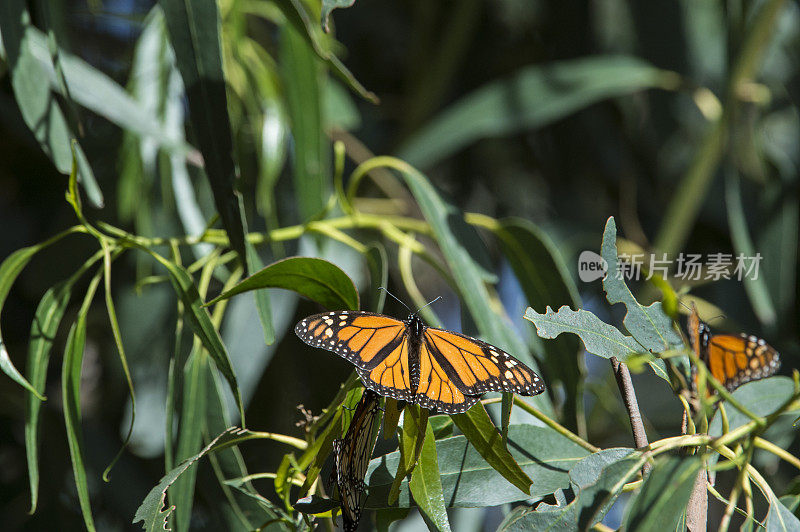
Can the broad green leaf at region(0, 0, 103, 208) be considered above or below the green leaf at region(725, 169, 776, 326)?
above

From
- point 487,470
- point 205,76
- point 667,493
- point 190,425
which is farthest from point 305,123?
point 667,493

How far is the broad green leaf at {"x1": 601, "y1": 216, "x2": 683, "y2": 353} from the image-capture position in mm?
422

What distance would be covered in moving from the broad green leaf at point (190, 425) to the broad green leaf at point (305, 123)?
0.89 ft

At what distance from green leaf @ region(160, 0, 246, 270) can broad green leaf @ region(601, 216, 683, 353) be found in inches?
10.9

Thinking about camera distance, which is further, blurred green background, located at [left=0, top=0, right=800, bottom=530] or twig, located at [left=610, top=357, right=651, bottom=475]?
blurred green background, located at [left=0, top=0, right=800, bottom=530]

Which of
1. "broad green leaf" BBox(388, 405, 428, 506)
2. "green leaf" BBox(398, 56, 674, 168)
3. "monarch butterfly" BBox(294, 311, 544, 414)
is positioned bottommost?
"broad green leaf" BBox(388, 405, 428, 506)

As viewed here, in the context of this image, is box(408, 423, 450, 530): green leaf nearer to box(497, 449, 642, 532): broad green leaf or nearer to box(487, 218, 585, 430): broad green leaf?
box(497, 449, 642, 532): broad green leaf

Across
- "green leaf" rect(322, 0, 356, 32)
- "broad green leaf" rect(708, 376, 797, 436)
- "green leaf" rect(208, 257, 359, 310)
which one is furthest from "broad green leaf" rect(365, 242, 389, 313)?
"broad green leaf" rect(708, 376, 797, 436)

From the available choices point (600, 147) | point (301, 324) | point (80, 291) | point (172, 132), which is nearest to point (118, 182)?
point (172, 132)

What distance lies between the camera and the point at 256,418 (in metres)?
1.12

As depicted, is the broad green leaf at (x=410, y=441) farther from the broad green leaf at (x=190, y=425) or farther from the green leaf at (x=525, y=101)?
the green leaf at (x=525, y=101)

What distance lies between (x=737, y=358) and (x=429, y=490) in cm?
24

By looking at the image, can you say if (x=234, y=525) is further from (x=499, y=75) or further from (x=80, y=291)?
(x=499, y=75)

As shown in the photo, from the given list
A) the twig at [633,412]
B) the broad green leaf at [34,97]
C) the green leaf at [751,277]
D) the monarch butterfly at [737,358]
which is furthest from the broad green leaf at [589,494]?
the green leaf at [751,277]
